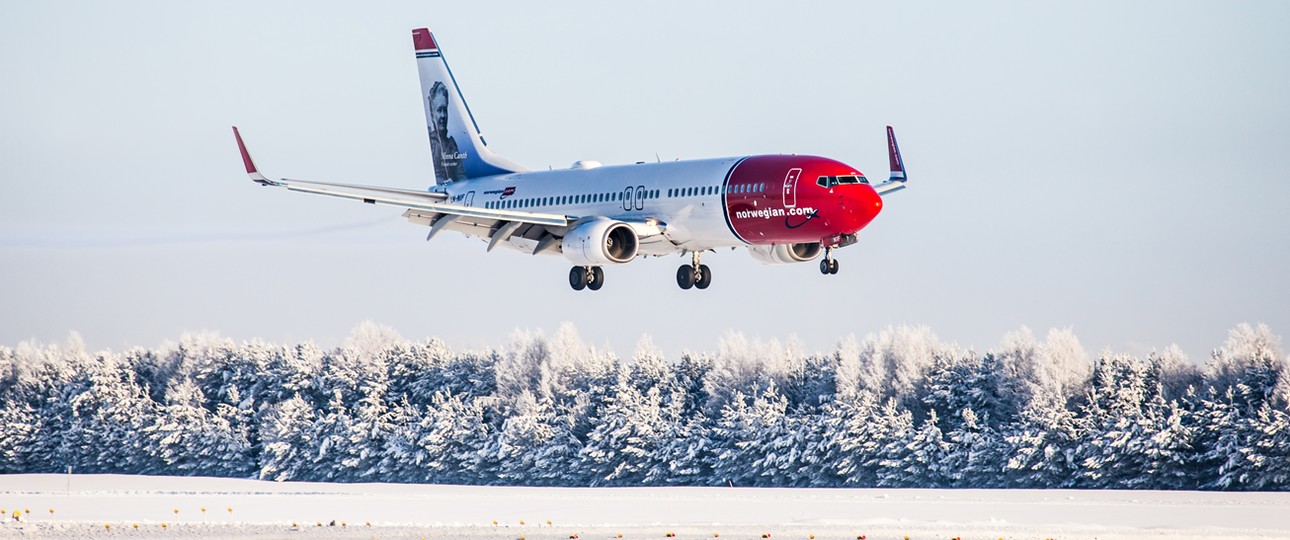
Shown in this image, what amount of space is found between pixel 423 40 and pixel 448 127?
5.47 metres

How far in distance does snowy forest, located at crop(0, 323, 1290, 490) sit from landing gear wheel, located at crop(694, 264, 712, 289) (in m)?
44.7

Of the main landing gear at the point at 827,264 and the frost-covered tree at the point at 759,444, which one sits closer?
the main landing gear at the point at 827,264

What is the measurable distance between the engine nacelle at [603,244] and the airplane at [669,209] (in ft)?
0.12

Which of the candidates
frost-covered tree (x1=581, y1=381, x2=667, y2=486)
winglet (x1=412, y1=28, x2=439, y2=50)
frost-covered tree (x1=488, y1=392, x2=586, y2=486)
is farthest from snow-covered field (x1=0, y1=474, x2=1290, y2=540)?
winglet (x1=412, y1=28, x2=439, y2=50)

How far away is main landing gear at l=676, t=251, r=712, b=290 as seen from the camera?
7478cm

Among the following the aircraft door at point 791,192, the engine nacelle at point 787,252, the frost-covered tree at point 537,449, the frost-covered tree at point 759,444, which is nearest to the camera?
the aircraft door at point 791,192

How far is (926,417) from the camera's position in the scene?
127m

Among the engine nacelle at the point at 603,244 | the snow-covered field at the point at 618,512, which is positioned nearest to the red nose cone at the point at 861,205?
the engine nacelle at the point at 603,244

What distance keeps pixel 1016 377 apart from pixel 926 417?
257 inches

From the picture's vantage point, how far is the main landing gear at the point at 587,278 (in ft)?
243

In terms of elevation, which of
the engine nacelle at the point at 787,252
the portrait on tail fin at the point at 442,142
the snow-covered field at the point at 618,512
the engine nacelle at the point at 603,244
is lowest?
the snow-covered field at the point at 618,512

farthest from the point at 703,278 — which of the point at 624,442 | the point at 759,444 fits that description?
the point at 624,442

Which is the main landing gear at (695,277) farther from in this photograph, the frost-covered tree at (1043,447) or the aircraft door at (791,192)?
the frost-covered tree at (1043,447)

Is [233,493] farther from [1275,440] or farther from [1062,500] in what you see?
[1275,440]
